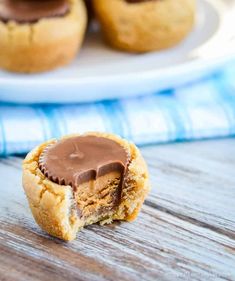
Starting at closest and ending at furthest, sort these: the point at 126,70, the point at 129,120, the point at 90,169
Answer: the point at 90,169, the point at 129,120, the point at 126,70

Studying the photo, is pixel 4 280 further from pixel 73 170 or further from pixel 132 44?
pixel 132 44

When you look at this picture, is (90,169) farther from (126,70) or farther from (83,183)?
(126,70)

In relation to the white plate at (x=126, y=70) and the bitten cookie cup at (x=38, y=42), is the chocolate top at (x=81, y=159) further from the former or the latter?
the bitten cookie cup at (x=38, y=42)

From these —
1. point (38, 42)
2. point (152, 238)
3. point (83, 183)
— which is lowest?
point (152, 238)

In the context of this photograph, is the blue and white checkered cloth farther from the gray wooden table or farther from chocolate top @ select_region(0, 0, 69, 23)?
chocolate top @ select_region(0, 0, 69, 23)

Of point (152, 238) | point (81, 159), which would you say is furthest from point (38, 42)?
point (152, 238)

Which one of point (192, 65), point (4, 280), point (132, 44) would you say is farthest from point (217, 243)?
point (132, 44)
